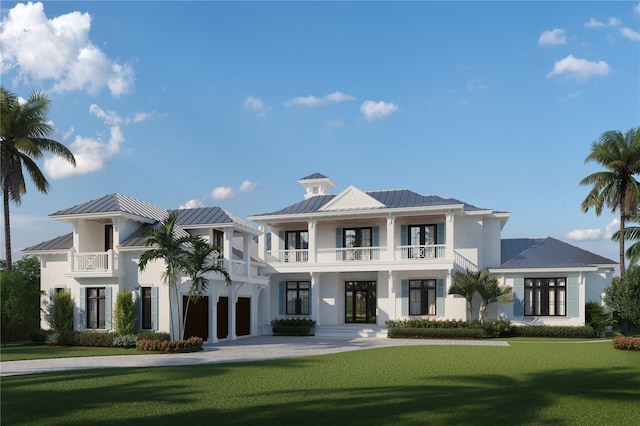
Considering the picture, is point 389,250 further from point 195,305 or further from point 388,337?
point 195,305

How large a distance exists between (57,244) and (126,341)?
20.9ft

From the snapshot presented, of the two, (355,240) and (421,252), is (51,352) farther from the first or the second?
(421,252)

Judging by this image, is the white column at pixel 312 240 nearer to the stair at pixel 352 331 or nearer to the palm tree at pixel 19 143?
the stair at pixel 352 331

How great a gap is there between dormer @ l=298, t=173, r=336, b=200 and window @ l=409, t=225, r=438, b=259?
710 centimetres

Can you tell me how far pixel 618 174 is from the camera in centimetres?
2920

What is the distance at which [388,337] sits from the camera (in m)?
28.6

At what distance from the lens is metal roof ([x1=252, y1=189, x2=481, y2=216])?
1201 inches

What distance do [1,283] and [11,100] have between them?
31.1 feet

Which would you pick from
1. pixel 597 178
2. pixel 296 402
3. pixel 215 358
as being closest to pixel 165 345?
pixel 215 358

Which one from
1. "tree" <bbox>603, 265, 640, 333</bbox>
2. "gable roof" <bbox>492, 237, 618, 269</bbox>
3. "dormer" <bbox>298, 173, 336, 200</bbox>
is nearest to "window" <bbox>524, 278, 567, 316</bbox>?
"gable roof" <bbox>492, 237, 618, 269</bbox>

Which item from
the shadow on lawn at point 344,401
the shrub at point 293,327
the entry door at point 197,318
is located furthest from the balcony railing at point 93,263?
the shrub at point 293,327

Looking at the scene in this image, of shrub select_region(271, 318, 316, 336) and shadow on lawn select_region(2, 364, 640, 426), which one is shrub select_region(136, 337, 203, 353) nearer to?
shadow on lawn select_region(2, 364, 640, 426)

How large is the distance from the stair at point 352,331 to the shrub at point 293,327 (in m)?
0.57

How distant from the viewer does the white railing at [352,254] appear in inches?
1227
